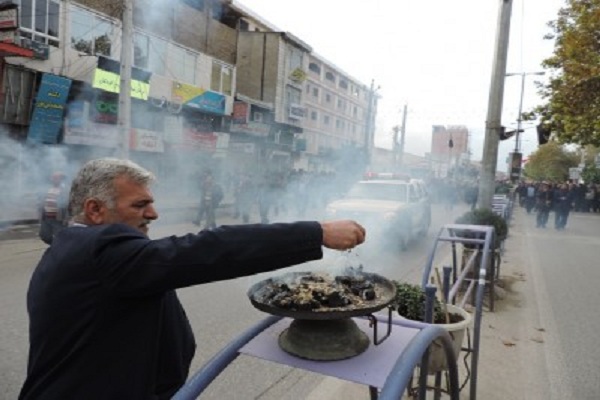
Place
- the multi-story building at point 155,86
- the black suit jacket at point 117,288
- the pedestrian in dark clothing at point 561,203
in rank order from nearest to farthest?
the black suit jacket at point 117,288
the multi-story building at point 155,86
the pedestrian in dark clothing at point 561,203

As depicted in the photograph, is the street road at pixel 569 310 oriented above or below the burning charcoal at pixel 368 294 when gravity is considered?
below

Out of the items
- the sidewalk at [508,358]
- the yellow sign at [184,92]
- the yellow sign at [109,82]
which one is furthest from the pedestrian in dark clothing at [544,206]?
the yellow sign at [109,82]

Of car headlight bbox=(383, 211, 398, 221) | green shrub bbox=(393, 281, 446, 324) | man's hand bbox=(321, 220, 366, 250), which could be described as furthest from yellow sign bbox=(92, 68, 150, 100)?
man's hand bbox=(321, 220, 366, 250)

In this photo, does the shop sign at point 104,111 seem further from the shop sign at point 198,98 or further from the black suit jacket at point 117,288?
the black suit jacket at point 117,288

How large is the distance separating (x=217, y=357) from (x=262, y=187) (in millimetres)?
12751

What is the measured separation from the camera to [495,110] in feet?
26.8

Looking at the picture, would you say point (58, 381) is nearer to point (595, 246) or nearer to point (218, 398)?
point (218, 398)

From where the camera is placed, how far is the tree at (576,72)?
48.9 ft

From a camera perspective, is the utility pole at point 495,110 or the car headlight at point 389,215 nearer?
the utility pole at point 495,110

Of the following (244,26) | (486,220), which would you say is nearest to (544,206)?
(486,220)

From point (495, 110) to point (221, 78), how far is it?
18.8m

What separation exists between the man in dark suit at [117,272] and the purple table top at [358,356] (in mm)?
505

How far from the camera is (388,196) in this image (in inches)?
452

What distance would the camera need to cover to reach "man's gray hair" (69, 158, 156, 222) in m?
1.57
